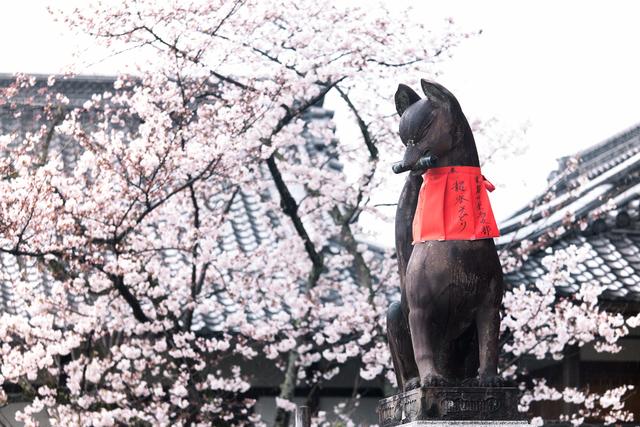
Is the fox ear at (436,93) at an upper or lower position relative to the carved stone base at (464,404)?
upper

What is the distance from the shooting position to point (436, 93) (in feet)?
17.3

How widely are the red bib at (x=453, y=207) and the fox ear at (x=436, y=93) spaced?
319 mm

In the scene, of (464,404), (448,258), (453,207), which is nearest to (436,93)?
(453,207)

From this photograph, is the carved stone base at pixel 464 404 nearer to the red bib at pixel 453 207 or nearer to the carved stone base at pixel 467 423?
the carved stone base at pixel 467 423

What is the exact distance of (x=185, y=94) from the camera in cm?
1065

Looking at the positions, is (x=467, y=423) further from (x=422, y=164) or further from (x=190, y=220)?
(x=190, y=220)

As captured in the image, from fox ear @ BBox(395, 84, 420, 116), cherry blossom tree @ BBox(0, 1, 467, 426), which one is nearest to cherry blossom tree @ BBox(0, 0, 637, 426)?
cherry blossom tree @ BBox(0, 1, 467, 426)

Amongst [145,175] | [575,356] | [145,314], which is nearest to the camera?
[145,175]

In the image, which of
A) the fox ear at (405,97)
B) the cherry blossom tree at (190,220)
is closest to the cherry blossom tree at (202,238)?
the cherry blossom tree at (190,220)

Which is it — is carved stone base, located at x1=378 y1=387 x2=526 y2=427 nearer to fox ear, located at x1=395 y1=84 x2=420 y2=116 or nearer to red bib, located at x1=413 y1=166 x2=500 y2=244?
red bib, located at x1=413 y1=166 x2=500 y2=244

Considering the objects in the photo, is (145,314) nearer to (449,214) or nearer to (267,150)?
(267,150)

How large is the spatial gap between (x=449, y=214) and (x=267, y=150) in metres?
5.50

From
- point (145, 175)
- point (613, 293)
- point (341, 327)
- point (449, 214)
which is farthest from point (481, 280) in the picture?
point (613, 293)

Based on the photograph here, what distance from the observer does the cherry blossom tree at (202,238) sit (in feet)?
33.3
